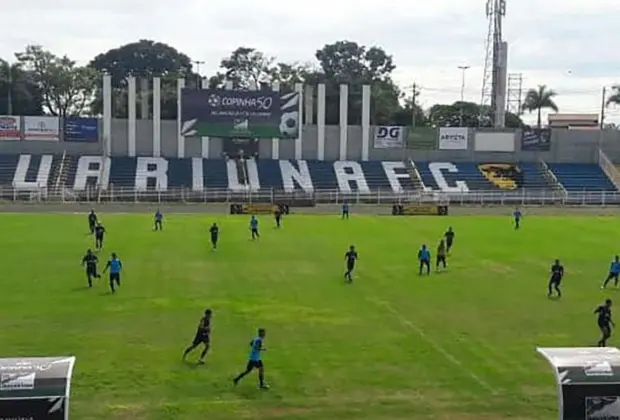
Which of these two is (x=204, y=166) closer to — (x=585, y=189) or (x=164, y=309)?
(x=585, y=189)

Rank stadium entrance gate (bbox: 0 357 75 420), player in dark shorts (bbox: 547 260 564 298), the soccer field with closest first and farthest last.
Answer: stadium entrance gate (bbox: 0 357 75 420)
the soccer field
player in dark shorts (bbox: 547 260 564 298)

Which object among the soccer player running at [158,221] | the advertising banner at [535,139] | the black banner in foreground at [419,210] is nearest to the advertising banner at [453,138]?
the advertising banner at [535,139]

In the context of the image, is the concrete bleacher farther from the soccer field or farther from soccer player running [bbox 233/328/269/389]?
soccer player running [bbox 233/328/269/389]

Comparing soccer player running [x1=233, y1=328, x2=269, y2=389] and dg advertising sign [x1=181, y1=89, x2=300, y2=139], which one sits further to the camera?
dg advertising sign [x1=181, y1=89, x2=300, y2=139]

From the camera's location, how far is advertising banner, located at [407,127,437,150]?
86.6m

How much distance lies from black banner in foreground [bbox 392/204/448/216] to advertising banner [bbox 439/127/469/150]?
23.8m

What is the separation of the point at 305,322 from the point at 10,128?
62.5m

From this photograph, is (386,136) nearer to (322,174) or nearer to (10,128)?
(322,174)

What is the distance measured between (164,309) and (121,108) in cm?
8410

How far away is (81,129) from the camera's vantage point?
81250 mm

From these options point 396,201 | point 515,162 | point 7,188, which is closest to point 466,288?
point 396,201

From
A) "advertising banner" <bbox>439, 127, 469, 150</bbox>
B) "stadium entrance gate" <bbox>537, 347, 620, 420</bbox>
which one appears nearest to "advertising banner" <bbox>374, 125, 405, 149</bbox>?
"advertising banner" <bbox>439, 127, 469, 150</bbox>

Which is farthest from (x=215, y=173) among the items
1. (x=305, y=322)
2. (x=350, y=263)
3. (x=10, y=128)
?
(x=305, y=322)

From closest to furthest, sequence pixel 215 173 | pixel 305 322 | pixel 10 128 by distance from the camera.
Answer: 1. pixel 305 322
2. pixel 10 128
3. pixel 215 173
